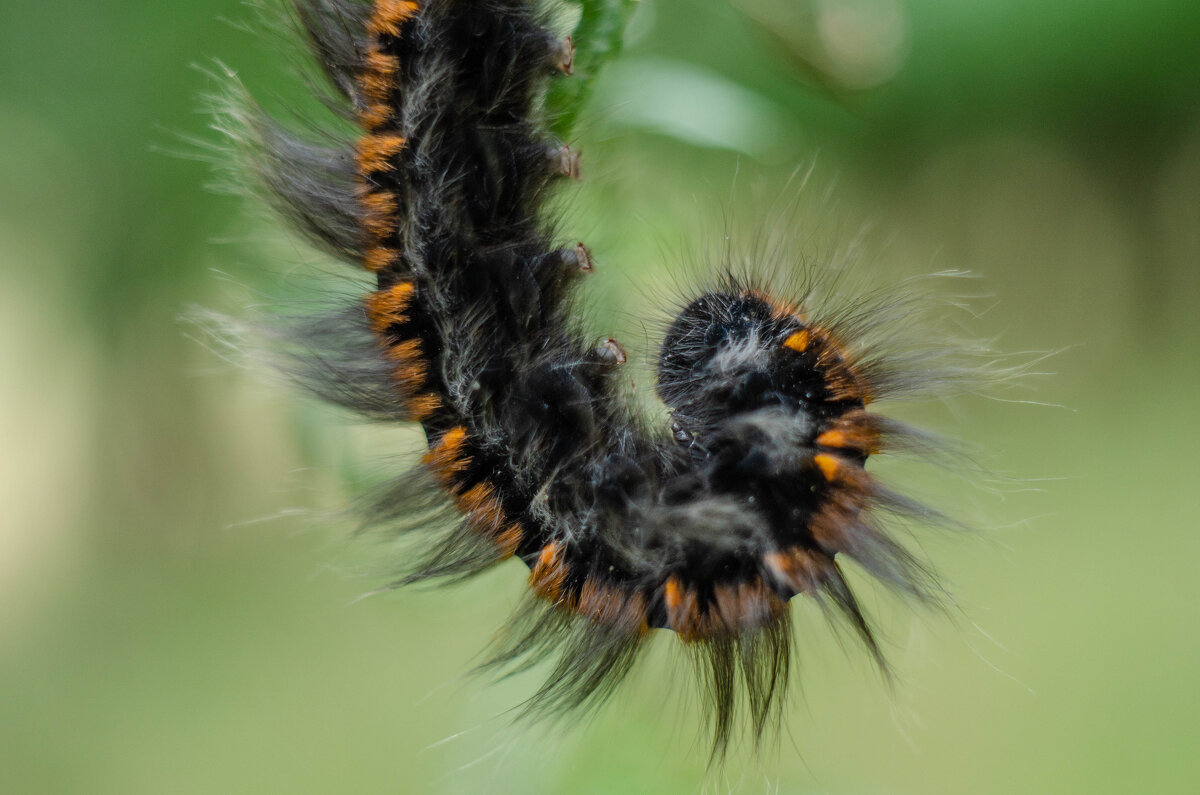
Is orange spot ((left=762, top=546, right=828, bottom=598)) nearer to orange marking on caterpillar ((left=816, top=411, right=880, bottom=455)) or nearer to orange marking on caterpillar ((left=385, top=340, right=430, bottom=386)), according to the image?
orange marking on caterpillar ((left=816, top=411, right=880, bottom=455))

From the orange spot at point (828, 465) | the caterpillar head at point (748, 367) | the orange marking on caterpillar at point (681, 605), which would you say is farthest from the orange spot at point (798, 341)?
the orange marking on caterpillar at point (681, 605)

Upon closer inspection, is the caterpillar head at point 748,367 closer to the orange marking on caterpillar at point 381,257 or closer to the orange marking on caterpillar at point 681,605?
the orange marking on caterpillar at point 681,605

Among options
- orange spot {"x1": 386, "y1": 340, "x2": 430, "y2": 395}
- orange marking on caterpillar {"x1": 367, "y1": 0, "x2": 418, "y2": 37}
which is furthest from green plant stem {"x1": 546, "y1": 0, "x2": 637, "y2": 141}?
orange spot {"x1": 386, "y1": 340, "x2": 430, "y2": 395}

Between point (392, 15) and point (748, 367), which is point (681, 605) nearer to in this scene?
point (748, 367)

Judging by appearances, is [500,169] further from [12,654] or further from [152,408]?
[12,654]

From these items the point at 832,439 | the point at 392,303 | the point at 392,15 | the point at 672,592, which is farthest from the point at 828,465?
the point at 392,15

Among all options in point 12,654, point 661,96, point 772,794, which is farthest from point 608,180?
point 12,654
